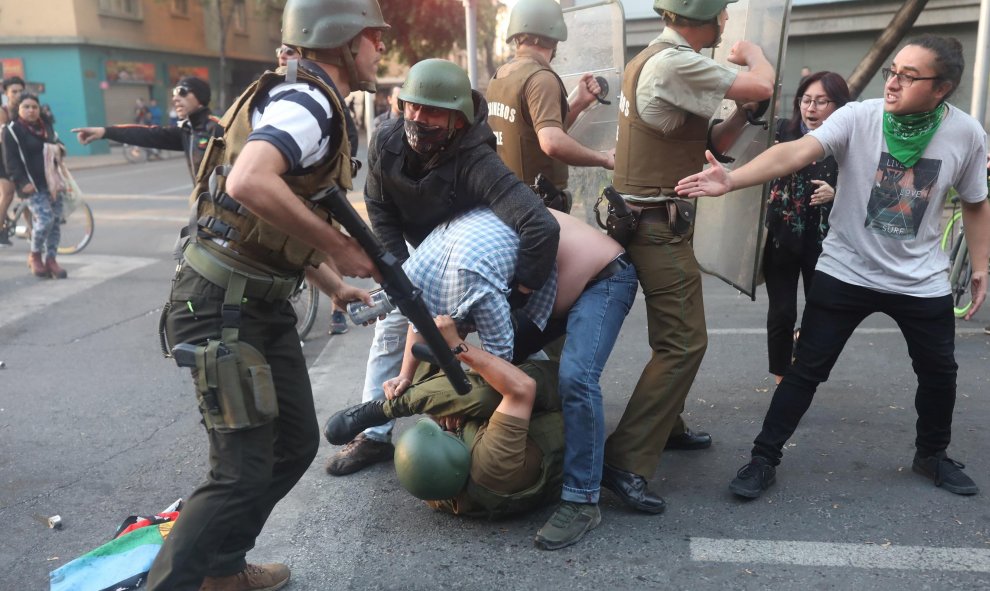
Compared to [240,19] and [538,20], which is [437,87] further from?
[240,19]

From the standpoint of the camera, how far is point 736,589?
108 inches

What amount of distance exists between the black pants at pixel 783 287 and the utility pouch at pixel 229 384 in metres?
2.82

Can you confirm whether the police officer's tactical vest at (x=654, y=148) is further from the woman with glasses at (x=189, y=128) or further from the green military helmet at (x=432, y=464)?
the woman with glasses at (x=189, y=128)

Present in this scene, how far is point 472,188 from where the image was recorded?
299cm

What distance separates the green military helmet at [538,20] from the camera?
4129mm

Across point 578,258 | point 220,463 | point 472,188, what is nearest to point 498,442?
point 578,258

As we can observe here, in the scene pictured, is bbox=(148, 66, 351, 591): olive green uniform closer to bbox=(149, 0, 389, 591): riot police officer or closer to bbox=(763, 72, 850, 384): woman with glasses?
bbox=(149, 0, 389, 591): riot police officer

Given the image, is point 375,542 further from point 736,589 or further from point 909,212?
point 909,212

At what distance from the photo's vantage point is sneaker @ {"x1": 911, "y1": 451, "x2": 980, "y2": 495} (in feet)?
10.9

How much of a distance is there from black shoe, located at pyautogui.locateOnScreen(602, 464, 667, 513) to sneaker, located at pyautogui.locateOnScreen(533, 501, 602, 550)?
6.3 inches

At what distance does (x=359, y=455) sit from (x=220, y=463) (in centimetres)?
136

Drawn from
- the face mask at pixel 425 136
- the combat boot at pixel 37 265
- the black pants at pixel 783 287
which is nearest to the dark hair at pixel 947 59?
the black pants at pixel 783 287

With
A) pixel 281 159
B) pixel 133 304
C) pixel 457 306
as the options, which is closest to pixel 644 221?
pixel 457 306

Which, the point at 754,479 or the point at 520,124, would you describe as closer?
the point at 754,479
